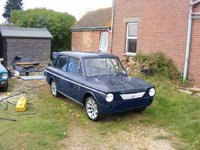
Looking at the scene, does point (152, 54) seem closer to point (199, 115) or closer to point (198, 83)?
point (198, 83)

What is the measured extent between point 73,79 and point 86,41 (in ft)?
42.8

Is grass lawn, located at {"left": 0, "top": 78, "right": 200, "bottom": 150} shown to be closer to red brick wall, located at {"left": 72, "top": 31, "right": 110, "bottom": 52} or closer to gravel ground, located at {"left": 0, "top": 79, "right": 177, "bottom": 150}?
gravel ground, located at {"left": 0, "top": 79, "right": 177, "bottom": 150}

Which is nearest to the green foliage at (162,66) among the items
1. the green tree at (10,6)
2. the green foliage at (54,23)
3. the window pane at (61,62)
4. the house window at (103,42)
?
the window pane at (61,62)

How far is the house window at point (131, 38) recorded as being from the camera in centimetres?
1553

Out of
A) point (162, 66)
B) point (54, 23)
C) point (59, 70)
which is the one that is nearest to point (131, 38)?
point (162, 66)

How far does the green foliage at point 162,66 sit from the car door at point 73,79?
4.60 meters

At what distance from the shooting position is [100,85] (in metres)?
7.56

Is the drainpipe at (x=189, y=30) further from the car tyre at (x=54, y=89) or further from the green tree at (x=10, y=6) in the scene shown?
the green tree at (x=10, y=6)

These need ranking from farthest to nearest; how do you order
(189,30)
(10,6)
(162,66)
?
1. (10,6)
2. (162,66)
3. (189,30)

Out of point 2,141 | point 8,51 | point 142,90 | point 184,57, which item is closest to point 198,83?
point 184,57

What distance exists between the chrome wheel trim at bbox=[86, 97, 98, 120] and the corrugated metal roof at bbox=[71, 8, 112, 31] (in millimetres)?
11276

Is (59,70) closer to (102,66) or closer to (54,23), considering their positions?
(102,66)

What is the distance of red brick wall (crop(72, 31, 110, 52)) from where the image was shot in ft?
66.4

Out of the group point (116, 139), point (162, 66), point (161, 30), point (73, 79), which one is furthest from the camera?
point (161, 30)
